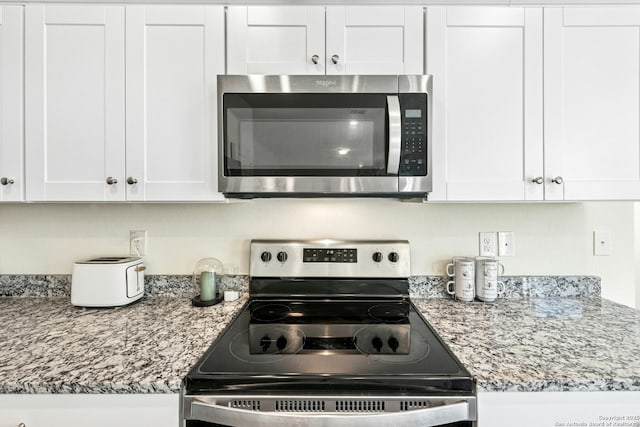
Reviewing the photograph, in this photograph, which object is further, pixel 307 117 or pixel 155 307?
pixel 155 307

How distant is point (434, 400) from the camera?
2.77 ft

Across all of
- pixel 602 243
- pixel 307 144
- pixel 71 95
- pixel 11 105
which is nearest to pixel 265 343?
pixel 307 144

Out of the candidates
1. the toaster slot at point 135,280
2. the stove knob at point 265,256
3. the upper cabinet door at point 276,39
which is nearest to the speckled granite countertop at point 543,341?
the stove knob at point 265,256

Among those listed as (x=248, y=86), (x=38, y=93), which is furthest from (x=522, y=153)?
(x=38, y=93)

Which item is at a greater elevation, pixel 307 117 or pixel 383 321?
pixel 307 117

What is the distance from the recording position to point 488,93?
4.11 feet

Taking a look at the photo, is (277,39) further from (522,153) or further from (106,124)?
(522,153)

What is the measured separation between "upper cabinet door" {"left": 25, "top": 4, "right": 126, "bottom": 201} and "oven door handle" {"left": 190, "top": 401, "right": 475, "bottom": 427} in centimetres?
94

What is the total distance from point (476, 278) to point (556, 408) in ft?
2.21

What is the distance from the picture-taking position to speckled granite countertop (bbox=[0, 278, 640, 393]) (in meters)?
0.85

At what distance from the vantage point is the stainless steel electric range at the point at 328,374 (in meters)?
0.83

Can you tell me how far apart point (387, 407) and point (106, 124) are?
1.36 meters

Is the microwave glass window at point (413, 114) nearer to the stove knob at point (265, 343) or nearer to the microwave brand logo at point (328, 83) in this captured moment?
the microwave brand logo at point (328, 83)

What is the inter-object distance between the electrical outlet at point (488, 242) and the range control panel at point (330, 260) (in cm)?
38
